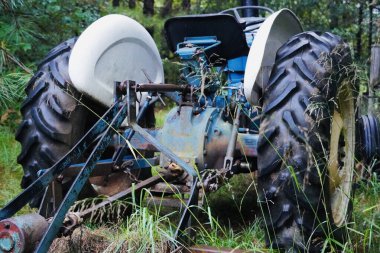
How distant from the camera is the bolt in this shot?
1904 millimetres

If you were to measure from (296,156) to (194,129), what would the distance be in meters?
0.64

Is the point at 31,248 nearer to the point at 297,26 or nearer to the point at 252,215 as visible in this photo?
the point at 252,215

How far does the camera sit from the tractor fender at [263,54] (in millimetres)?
2768

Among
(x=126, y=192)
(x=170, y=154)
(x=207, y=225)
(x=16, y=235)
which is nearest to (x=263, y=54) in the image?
(x=170, y=154)

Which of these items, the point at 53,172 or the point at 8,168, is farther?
the point at 8,168

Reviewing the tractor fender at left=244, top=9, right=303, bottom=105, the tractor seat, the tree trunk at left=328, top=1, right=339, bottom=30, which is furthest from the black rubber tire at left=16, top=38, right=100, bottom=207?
the tree trunk at left=328, top=1, right=339, bottom=30

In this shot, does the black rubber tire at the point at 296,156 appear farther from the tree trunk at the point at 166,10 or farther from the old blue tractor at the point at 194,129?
the tree trunk at the point at 166,10

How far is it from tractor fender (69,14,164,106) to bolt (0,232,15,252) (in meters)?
1.16

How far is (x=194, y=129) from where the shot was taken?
113 inches

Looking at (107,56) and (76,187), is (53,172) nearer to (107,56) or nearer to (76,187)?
(76,187)

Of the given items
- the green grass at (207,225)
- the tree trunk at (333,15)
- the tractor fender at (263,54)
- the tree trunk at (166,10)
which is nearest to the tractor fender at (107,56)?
the tractor fender at (263,54)

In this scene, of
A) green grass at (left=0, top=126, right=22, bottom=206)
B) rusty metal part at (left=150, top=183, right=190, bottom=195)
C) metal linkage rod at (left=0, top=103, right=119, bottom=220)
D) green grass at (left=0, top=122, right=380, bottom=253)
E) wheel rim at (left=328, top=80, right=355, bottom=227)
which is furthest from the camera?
green grass at (left=0, top=126, right=22, bottom=206)

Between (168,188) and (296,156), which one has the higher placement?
(296,156)

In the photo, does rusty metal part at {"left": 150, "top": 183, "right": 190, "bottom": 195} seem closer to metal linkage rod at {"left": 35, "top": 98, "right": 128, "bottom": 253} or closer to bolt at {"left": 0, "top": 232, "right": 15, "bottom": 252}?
metal linkage rod at {"left": 35, "top": 98, "right": 128, "bottom": 253}
